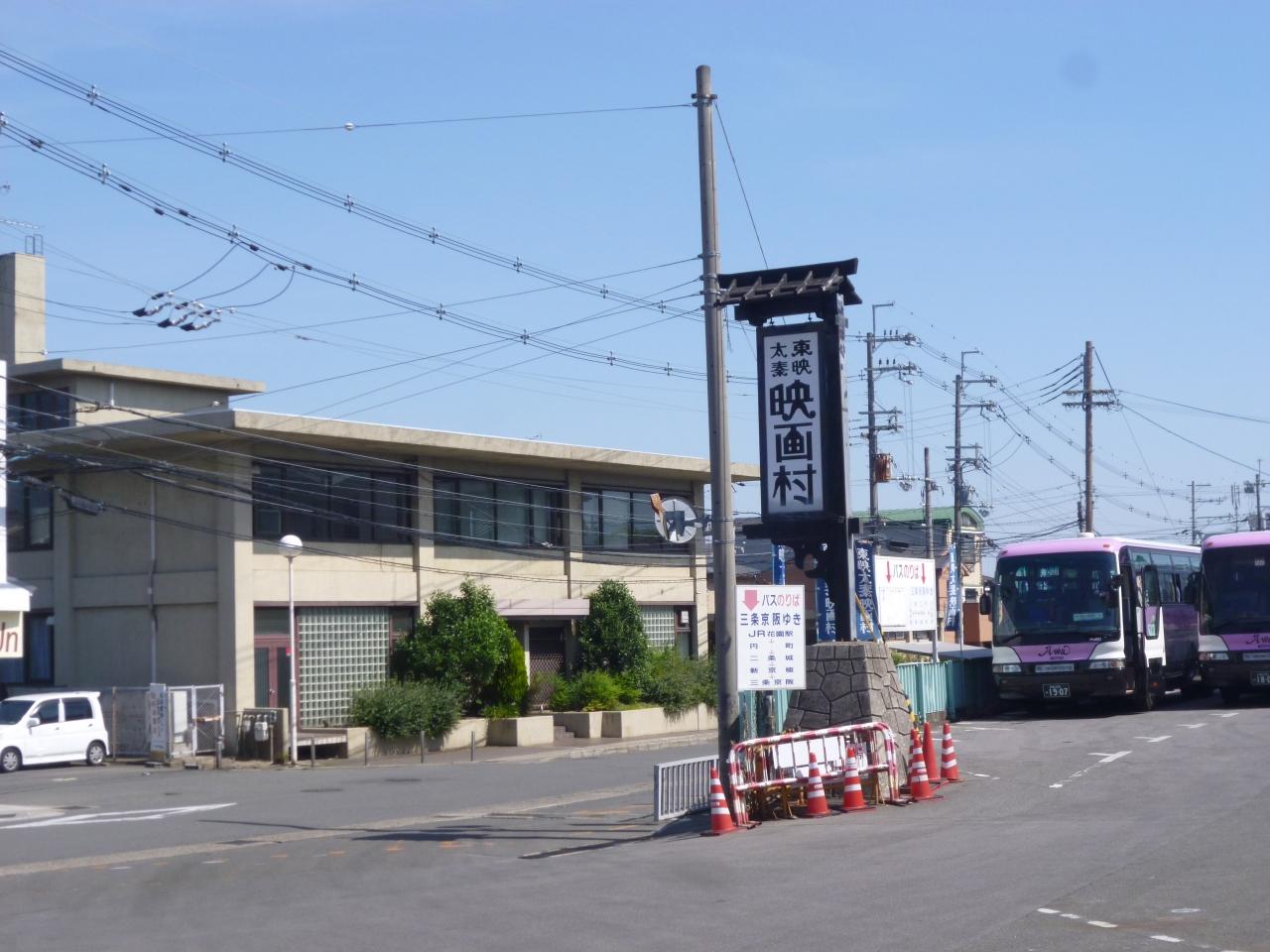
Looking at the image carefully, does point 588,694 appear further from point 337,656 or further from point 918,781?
point 918,781

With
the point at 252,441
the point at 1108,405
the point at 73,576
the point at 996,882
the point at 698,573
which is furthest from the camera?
the point at 1108,405

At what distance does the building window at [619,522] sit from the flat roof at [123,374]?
13376mm

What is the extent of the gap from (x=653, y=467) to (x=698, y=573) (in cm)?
456

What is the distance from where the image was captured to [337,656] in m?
33.5

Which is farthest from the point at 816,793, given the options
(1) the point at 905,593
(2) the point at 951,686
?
(1) the point at 905,593

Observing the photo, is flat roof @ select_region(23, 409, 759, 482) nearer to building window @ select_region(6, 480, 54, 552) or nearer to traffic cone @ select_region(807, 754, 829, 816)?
building window @ select_region(6, 480, 54, 552)

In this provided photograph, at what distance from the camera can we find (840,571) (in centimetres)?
1881

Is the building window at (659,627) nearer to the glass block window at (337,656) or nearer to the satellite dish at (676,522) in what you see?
the glass block window at (337,656)

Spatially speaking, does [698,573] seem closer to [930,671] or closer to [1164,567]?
[930,671]

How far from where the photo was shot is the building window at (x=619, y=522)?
40531 millimetres

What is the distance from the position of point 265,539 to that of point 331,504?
90.4 inches

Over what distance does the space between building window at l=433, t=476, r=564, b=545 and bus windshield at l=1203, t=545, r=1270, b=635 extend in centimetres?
1686

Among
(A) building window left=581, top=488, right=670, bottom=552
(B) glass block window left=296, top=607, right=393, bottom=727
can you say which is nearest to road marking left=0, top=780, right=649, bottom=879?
(B) glass block window left=296, top=607, right=393, bottom=727

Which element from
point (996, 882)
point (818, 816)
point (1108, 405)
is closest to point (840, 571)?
point (818, 816)
